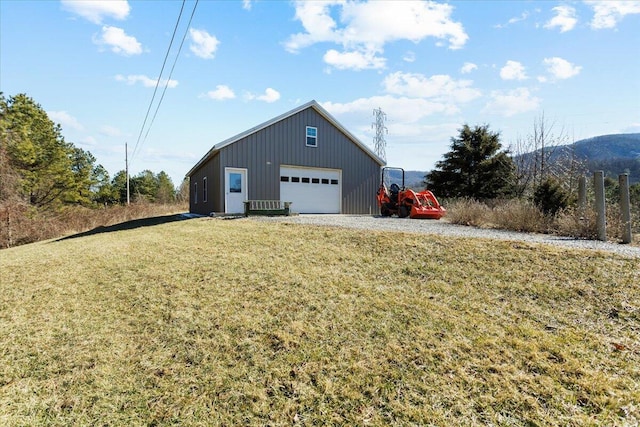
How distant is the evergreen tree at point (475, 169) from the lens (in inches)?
843

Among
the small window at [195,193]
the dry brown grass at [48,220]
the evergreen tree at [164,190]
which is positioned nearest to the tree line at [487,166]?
the small window at [195,193]

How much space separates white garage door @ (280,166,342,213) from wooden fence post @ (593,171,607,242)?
35.8ft

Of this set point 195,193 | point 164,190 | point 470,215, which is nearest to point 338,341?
point 470,215

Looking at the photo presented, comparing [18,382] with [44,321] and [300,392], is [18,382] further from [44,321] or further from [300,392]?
[300,392]

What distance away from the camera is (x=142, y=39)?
9734 millimetres

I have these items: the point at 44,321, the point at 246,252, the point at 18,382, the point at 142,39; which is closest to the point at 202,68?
the point at 142,39

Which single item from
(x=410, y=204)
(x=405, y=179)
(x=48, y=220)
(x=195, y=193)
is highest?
(x=405, y=179)

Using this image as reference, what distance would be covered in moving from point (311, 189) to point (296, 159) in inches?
65.5

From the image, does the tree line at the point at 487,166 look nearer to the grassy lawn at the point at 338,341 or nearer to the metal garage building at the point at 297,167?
the metal garage building at the point at 297,167

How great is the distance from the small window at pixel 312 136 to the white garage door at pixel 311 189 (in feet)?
4.05

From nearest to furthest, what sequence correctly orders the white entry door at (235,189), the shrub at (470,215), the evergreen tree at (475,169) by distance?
the shrub at (470,215), the white entry door at (235,189), the evergreen tree at (475,169)

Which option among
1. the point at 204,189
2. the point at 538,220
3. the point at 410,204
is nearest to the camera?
the point at 538,220

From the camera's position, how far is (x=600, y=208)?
21.5 feet

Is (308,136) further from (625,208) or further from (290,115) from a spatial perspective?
(625,208)
